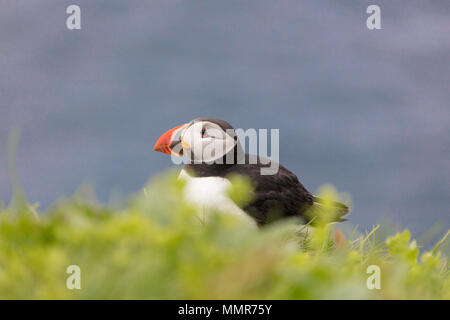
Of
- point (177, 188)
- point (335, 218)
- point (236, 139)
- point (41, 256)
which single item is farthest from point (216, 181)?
point (41, 256)

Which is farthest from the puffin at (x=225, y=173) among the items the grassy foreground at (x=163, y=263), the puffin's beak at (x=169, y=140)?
the grassy foreground at (x=163, y=263)

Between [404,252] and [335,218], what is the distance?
5.20 feet

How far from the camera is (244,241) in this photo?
159 cm

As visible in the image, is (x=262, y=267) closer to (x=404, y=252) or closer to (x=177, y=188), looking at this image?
(x=177, y=188)

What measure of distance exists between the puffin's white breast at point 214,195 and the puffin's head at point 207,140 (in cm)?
18

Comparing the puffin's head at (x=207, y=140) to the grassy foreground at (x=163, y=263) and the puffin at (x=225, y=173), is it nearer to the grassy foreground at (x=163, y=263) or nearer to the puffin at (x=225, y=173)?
the puffin at (x=225, y=173)

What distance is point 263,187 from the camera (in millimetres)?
Answer: 3535

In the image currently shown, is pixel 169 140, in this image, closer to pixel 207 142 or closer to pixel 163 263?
pixel 207 142

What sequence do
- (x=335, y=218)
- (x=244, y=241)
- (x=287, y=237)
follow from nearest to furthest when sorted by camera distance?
Answer: 1. (x=244, y=241)
2. (x=287, y=237)
3. (x=335, y=218)

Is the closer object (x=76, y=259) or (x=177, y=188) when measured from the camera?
(x=76, y=259)

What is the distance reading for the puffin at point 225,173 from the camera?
334 cm

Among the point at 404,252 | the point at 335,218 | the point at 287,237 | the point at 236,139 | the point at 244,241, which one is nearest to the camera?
the point at 244,241

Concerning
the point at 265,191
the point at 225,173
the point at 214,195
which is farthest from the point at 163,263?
the point at 265,191

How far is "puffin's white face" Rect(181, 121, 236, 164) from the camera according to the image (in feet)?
11.3
